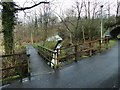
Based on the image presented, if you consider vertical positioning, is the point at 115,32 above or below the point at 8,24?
below

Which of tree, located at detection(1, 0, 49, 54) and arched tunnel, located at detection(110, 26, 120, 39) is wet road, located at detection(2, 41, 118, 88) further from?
arched tunnel, located at detection(110, 26, 120, 39)

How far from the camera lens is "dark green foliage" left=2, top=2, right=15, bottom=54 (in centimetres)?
1178

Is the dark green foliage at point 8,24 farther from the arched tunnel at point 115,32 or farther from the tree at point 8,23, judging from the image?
the arched tunnel at point 115,32

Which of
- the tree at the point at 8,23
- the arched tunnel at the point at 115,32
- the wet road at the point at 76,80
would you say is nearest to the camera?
the wet road at the point at 76,80

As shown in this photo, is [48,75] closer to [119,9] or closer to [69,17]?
[69,17]

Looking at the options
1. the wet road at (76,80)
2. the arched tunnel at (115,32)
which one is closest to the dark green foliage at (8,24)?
the wet road at (76,80)

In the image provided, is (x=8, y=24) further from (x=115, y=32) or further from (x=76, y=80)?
(x=115, y=32)

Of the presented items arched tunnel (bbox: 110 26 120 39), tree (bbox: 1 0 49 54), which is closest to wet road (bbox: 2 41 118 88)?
tree (bbox: 1 0 49 54)

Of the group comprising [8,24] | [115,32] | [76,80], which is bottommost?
[76,80]

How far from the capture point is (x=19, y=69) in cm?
776

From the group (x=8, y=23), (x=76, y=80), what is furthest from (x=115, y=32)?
(x=76, y=80)

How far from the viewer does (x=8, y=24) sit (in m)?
12.2

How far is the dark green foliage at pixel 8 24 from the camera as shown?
38.7 ft

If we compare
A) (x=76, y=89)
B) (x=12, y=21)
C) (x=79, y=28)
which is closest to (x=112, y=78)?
(x=76, y=89)
